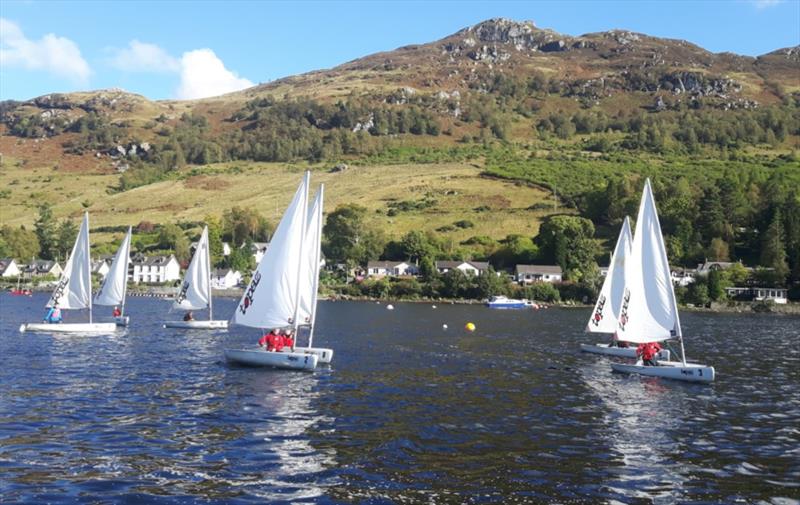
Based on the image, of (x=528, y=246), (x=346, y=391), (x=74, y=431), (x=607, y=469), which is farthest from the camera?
(x=528, y=246)

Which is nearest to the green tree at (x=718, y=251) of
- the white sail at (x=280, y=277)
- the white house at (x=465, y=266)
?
the white house at (x=465, y=266)

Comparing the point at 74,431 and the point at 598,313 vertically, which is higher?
the point at 598,313

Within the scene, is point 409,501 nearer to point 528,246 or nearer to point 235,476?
point 235,476

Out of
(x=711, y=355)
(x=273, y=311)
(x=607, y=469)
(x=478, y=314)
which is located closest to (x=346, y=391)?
(x=273, y=311)

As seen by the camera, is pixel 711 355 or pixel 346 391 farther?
pixel 711 355

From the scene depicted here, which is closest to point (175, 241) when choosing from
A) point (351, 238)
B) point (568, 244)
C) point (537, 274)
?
point (351, 238)

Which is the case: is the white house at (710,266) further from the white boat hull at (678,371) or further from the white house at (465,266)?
the white boat hull at (678,371)

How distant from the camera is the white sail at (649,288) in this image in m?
42.5

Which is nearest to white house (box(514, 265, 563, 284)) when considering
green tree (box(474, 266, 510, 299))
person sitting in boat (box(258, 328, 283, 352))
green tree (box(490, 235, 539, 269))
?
green tree (box(474, 266, 510, 299))

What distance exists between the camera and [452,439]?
1011 inches

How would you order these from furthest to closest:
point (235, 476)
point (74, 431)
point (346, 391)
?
1. point (346, 391)
2. point (74, 431)
3. point (235, 476)

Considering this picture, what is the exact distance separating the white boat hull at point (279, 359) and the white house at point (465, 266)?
107854 mm

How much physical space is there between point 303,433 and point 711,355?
132 feet

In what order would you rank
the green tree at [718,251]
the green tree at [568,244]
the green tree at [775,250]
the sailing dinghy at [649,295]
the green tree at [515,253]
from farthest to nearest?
the green tree at [515,253] < the green tree at [718,251] < the green tree at [568,244] < the green tree at [775,250] < the sailing dinghy at [649,295]
